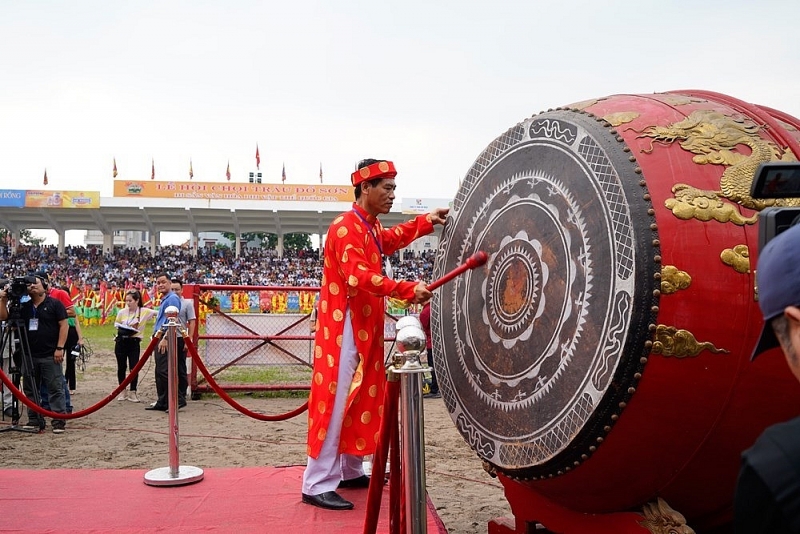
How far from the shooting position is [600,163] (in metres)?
2.20

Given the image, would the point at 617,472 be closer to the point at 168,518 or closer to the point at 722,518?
the point at 722,518

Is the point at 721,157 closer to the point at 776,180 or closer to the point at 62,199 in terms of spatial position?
the point at 776,180

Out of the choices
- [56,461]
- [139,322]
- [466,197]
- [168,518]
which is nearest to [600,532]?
[466,197]

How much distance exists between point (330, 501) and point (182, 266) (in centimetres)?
3064

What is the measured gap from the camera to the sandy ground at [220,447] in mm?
4301

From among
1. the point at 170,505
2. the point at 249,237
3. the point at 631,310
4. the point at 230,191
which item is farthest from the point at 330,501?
the point at 249,237

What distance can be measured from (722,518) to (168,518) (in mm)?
2397

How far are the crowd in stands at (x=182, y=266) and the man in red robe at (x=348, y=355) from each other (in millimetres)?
25128

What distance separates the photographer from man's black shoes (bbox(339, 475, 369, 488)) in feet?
11.9

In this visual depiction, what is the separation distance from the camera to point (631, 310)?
1969 millimetres

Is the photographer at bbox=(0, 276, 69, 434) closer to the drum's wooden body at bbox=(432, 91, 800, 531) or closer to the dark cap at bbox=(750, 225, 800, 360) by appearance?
the drum's wooden body at bbox=(432, 91, 800, 531)

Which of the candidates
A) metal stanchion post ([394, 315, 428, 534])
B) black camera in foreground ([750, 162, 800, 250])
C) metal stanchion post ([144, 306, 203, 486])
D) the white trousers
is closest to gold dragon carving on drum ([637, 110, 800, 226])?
black camera in foreground ([750, 162, 800, 250])

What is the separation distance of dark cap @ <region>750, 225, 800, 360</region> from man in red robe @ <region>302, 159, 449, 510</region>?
91.9 inches

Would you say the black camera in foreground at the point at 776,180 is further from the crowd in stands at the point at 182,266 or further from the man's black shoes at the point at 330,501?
the crowd in stands at the point at 182,266
